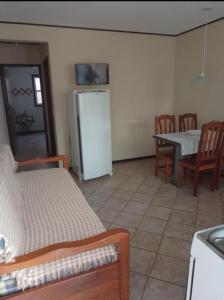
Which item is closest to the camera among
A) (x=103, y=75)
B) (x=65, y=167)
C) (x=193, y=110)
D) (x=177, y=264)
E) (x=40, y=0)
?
(x=177, y=264)

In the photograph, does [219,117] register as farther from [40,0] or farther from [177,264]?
[40,0]

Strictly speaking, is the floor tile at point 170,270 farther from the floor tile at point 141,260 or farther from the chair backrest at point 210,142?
the chair backrest at point 210,142

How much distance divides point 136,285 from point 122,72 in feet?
11.0

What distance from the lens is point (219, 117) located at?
3.53m

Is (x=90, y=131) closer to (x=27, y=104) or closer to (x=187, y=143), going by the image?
(x=187, y=143)

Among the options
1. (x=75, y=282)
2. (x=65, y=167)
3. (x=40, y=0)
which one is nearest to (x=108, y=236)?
(x=75, y=282)

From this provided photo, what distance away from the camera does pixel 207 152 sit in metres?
2.88

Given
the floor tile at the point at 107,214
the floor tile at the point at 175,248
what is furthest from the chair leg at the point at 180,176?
the floor tile at the point at 175,248

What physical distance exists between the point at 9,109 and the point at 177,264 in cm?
463

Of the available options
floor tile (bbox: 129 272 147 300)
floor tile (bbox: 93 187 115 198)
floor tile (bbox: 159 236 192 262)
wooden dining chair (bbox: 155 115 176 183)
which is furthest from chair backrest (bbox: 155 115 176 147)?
floor tile (bbox: 129 272 147 300)

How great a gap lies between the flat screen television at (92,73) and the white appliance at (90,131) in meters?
0.38

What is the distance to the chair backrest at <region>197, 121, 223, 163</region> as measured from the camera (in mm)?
2713

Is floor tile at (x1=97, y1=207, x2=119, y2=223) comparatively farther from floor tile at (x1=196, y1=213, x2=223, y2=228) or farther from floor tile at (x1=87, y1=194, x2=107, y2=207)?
floor tile at (x1=196, y1=213, x2=223, y2=228)

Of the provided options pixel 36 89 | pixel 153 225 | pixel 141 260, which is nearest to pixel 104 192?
pixel 153 225
